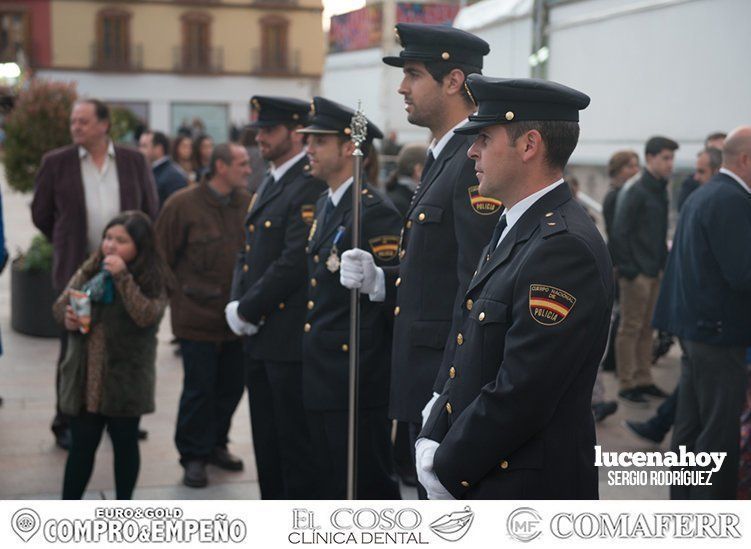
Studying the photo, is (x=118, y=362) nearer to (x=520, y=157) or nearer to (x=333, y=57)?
(x=520, y=157)

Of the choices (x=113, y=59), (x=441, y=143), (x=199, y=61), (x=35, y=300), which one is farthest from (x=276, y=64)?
(x=441, y=143)

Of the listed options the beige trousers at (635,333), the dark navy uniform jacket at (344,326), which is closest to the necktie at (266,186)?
the dark navy uniform jacket at (344,326)

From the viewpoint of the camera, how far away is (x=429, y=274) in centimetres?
372

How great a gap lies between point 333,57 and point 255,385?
11.0 metres

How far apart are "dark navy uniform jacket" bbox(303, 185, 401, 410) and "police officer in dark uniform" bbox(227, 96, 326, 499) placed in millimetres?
373

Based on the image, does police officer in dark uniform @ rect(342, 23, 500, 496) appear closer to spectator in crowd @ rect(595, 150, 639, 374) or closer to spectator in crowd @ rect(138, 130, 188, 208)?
spectator in crowd @ rect(595, 150, 639, 374)

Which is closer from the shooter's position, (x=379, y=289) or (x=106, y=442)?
(x=379, y=289)

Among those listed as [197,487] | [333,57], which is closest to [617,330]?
[197,487]

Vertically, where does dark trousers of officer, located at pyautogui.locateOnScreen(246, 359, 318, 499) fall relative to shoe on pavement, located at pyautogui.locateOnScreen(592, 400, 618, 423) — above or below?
above

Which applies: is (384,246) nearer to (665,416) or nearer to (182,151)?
(665,416)

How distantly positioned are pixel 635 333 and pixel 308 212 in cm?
362

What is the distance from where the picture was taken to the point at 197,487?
18.4 feet

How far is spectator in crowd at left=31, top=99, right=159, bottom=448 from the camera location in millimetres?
6207

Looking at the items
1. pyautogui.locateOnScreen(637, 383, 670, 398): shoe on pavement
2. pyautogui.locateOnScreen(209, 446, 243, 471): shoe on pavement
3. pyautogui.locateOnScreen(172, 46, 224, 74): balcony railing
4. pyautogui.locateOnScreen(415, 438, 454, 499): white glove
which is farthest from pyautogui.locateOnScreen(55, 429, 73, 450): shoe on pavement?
pyautogui.locateOnScreen(172, 46, 224, 74): balcony railing
